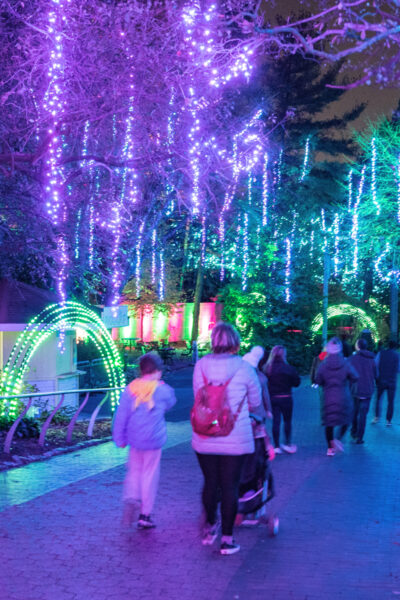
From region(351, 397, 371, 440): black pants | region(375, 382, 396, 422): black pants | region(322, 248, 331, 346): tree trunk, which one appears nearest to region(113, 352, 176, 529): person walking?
region(351, 397, 371, 440): black pants

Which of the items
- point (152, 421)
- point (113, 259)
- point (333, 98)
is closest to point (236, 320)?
point (113, 259)

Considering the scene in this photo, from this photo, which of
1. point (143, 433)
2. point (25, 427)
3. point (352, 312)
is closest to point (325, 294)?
point (352, 312)

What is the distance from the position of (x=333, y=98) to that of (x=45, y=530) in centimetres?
3867

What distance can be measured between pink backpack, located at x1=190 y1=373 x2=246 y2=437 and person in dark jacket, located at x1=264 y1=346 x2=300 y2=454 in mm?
4956

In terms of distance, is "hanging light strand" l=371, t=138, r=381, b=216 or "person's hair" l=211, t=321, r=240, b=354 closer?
"person's hair" l=211, t=321, r=240, b=354

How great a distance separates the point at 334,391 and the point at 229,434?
519 cm

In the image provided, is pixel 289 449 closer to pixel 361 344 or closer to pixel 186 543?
pixel 361 344

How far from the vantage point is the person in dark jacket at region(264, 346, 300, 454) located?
10.5m

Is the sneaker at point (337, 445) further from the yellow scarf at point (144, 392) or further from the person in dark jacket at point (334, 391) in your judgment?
the yellow scarf at point (144, 392)

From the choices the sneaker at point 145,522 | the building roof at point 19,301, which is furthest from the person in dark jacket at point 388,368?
the sneaker at point 145,522

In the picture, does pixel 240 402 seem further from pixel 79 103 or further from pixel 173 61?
pixel 173 61

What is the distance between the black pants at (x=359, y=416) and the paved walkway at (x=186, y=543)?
2346 mm

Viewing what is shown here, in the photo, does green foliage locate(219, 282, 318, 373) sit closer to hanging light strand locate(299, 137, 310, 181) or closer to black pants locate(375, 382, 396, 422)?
hanging light strand locate(299, 137, 310, 181)

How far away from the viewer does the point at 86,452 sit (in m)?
11.1
